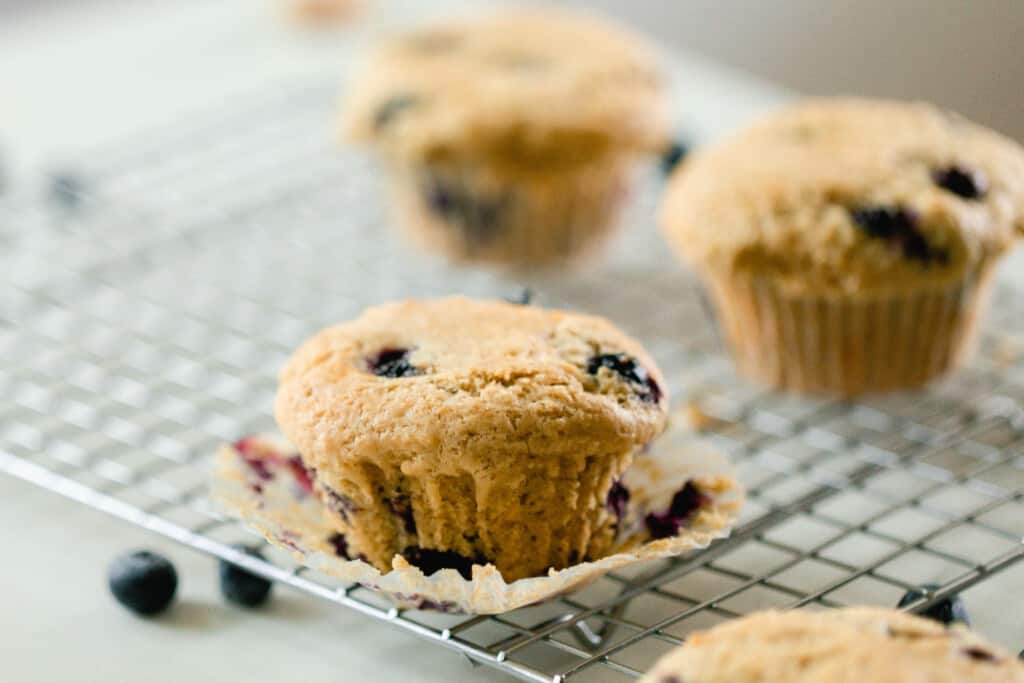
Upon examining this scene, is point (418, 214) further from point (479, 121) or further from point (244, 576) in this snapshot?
point (244, 576)

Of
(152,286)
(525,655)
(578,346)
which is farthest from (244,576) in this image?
(152,286)

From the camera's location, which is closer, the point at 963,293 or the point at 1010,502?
the point at 1010,502

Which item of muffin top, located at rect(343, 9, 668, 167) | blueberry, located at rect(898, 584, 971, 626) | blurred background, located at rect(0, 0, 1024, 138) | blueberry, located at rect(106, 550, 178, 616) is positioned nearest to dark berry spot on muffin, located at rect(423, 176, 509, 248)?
muffin top, located at rect(343, 9, 668, 167)

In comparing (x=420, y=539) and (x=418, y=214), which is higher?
(x=418, y=214)

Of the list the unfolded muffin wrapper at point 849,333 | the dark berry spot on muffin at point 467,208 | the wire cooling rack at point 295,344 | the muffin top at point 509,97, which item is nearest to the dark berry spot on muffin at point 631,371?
the wire cooling rack at point 295,344

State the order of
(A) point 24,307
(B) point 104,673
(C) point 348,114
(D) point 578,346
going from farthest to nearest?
1. (C) point 348,114
2. (A) point 24,307
3. (D) point 578,346
4. (B) point 104,673

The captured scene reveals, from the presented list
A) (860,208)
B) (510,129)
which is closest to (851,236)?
(860,208)

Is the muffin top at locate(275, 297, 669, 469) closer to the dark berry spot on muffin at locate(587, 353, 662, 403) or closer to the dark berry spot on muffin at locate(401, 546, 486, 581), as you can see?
the dark berry spot on muffin at locate(587, 353, 662, 403)
